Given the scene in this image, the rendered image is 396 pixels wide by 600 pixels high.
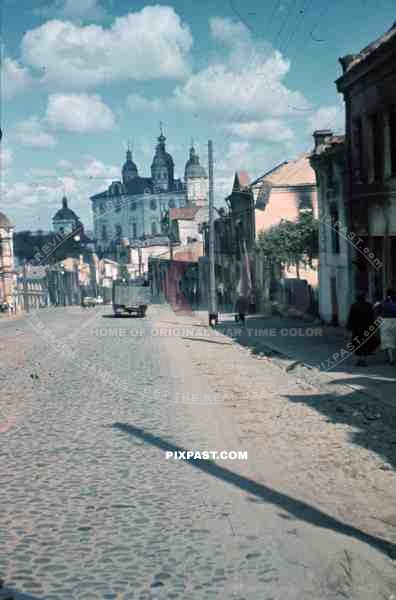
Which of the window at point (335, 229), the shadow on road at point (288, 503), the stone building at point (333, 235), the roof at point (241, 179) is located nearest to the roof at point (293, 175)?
the roof at point (241, 179)

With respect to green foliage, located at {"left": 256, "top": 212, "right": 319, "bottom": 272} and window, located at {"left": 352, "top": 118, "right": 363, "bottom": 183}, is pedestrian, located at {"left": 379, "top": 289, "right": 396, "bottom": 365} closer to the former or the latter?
window, located at {"left": 352, "top": 118, "right": 363, "bottom": 183}

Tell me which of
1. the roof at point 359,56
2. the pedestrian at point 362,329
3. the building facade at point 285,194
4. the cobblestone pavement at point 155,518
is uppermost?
the roof at point 359,56

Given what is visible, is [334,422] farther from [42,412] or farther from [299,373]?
[299,373]

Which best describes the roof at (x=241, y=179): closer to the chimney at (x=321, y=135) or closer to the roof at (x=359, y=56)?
the chimney at (x=321, y=135)

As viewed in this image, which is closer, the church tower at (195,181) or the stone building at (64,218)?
the church tower at (195,181)

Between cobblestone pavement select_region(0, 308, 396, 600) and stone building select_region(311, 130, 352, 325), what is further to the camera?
stone building select_region(311, 130, 352, 325)

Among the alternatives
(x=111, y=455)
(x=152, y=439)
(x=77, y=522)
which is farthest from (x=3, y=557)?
(x=152, y=439)

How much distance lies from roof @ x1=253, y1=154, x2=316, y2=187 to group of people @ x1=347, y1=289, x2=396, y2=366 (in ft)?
103

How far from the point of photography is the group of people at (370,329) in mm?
17219

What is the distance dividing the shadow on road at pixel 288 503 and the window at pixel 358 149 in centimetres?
1663

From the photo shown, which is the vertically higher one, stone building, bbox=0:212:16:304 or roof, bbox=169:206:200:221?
roof, bbox=169:206:200:221

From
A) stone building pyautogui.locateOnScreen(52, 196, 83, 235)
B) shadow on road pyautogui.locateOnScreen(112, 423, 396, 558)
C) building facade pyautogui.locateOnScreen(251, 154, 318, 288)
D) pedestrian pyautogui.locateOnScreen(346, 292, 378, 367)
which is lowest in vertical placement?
shadow on road pyautogui.locateOnScreen(112, 423, 396, 558)

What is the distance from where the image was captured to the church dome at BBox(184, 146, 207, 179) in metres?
159

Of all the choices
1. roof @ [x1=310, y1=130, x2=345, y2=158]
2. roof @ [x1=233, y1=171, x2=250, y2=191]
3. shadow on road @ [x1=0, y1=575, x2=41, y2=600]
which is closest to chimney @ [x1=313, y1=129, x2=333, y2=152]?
roof @ [x1=310, y1=130, x2=345, y2=158]
